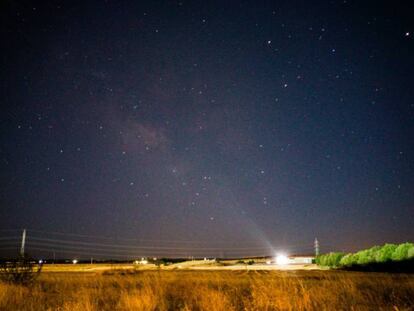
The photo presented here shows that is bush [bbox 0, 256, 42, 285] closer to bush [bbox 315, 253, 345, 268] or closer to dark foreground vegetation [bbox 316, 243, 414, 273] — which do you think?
dark foreground vegetation [bbox 316, 243, 414, 273]

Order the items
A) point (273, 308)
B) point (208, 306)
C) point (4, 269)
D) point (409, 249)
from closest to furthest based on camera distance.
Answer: point (273, 308) → point (208, 306) → point (4, 269) → point (409, 249)

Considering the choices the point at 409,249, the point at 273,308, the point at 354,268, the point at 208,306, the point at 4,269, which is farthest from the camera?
the point at 354,268

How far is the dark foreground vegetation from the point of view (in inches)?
1270

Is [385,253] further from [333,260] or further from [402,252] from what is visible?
[333,260]

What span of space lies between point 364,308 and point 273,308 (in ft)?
6.29

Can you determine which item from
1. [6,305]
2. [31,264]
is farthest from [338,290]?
[31,264]

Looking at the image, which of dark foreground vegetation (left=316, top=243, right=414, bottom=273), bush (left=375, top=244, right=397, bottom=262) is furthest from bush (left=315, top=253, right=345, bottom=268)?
bush (left=375, top=244, right=397, bottom=262)

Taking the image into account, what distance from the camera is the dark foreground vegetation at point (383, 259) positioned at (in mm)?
32250

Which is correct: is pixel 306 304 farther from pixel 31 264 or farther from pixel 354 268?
pixel 354 268

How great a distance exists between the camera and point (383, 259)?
35.1 metres

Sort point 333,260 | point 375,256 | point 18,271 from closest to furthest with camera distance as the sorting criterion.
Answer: point 18,271 < point 375,256 < point 333,260

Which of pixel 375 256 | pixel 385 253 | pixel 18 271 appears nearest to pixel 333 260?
pixel 375 256

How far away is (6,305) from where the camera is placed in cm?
877

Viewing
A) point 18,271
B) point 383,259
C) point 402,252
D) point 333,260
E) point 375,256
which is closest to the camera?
point 18,271
